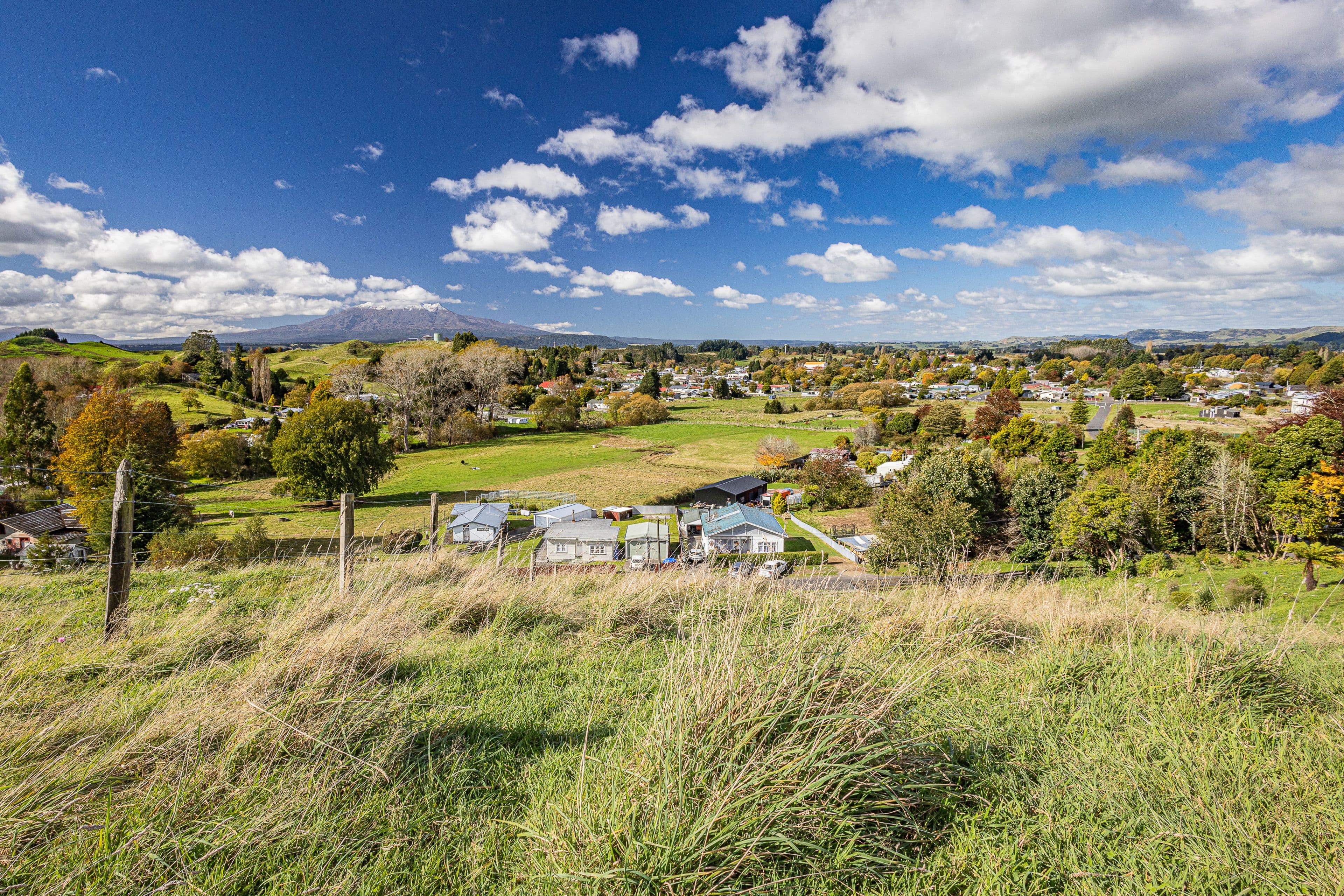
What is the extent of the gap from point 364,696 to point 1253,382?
13631cm

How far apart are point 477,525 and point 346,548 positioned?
21842 millimetres

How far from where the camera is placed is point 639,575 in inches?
266

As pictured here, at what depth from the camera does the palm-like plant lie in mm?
21750

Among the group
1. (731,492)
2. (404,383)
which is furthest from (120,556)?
(404,383)

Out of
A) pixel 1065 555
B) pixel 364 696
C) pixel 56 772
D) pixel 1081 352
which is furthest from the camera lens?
pixel 1081 352

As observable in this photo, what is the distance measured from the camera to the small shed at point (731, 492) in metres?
39.0

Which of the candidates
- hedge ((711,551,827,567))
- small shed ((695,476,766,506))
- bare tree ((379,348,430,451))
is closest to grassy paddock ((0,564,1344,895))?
hedge ((711,551,827,567))

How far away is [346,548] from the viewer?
590cm

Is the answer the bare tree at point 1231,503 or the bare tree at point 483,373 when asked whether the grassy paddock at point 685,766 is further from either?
the bare tree at point 483,373

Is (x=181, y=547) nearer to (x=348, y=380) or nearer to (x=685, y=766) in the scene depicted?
(x=685, y=766)

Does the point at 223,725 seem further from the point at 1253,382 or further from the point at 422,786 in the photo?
the point at 1253,382

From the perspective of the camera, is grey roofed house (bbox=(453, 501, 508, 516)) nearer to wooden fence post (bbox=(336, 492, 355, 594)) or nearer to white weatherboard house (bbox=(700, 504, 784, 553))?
white weatherboard house (bbox=(700, 504, 784, 553))

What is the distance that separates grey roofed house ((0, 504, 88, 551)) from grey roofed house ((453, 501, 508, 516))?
13.9 m

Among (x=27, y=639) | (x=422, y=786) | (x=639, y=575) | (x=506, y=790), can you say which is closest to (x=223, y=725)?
(x=422, y=786)
